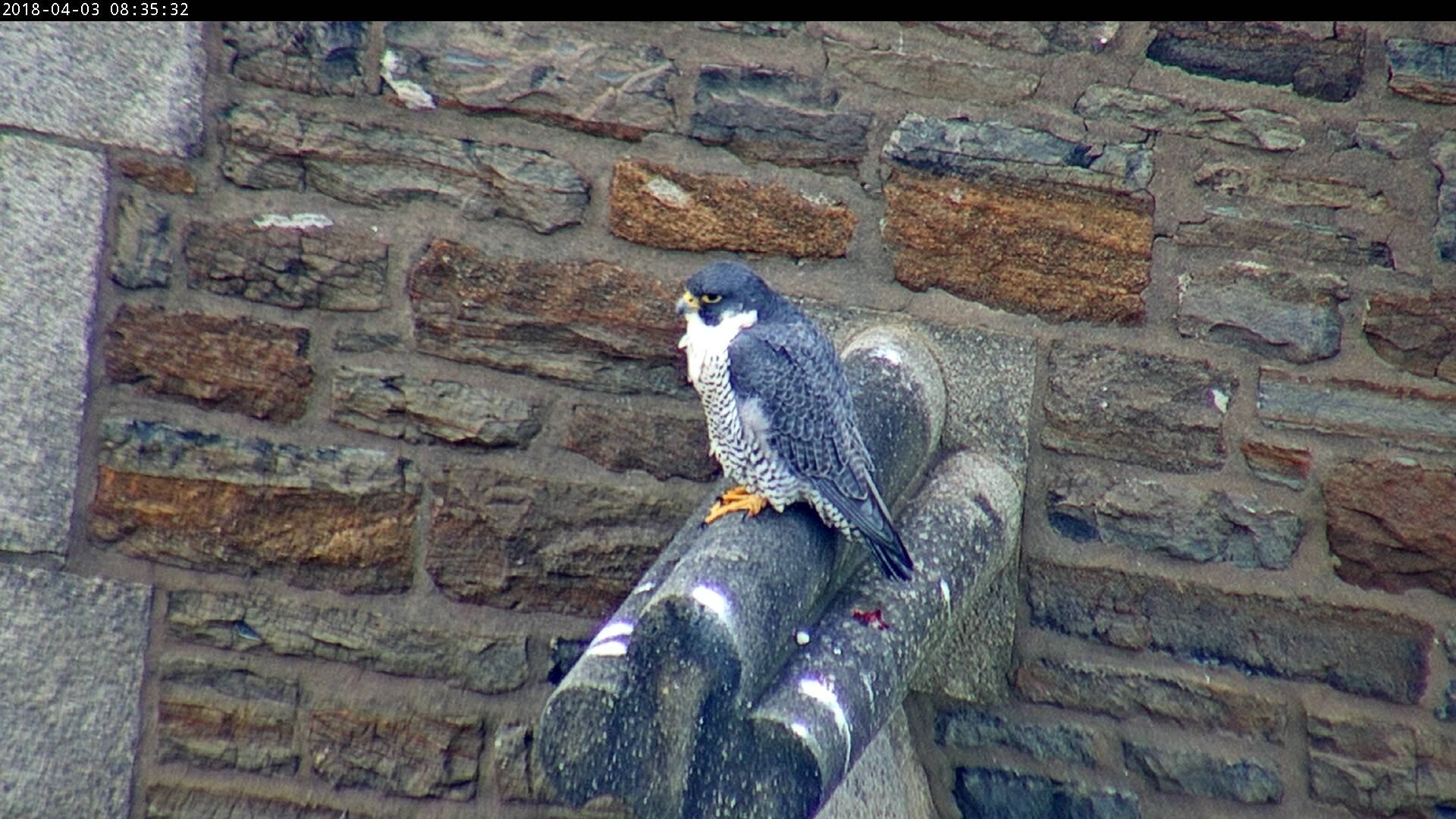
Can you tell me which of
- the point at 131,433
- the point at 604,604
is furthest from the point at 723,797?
the point at 131,433

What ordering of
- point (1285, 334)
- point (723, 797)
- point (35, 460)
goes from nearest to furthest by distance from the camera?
point (723, 797)
point (35, 460)
point (1285, 334)

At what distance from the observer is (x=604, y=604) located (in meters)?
2.46

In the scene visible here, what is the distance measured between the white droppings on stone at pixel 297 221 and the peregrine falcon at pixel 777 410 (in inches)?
28.9

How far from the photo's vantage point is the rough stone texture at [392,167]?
236 centimetres

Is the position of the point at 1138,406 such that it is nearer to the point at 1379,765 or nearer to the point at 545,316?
the point at 1379,765

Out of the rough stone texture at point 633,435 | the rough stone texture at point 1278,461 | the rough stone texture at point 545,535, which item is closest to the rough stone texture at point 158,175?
the rough stone texture at point 545,535

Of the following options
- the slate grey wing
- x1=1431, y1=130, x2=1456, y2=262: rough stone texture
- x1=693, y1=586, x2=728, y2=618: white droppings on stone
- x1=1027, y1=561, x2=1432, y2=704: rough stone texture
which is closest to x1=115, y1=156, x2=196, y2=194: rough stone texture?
the slate grey wing

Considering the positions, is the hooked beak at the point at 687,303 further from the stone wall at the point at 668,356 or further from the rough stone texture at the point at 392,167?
the rough stone texture at the point at 392,167

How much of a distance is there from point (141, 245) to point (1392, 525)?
246cm

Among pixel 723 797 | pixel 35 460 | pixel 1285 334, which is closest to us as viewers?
pixel 723 797

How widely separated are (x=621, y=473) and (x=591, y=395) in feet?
0.54

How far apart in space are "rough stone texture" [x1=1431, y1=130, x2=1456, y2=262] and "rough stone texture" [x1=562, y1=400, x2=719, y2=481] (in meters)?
1.47
